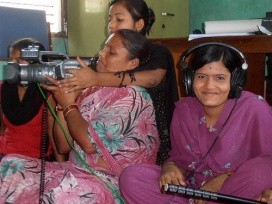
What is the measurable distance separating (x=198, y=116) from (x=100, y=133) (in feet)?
1.27

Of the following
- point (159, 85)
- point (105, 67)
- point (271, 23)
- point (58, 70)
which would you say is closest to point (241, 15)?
point (271, 23)

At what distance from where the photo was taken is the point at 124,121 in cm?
154

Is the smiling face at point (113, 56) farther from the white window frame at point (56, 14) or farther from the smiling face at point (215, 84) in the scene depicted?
the white window frame at point (56, 14)

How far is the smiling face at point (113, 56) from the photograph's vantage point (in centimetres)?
163

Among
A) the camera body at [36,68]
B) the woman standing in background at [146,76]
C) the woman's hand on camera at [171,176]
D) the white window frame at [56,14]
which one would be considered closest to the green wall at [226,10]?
the white window frame at [56,14]

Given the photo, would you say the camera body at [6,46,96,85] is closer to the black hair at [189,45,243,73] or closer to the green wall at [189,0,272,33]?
the black hair at [189,45,243,73]

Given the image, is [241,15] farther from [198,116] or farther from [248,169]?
[248,169]

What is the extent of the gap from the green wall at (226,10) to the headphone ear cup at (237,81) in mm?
2428

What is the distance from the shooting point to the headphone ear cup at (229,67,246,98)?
147 cm

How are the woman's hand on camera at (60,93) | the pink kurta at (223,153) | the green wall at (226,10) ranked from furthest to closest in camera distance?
the green wall at (226,10), the woman's hand on camera at (60,93), the pink kurta at (223,153)

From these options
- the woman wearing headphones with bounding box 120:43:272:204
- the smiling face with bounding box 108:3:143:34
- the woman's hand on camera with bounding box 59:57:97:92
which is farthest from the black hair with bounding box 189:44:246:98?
the smiling face with bounding box 108:3:143:34

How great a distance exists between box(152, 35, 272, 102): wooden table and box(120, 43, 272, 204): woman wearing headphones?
2.08 ft

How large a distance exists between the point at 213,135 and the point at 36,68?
2.24ft

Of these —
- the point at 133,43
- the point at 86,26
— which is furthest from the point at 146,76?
the point at 86,26
